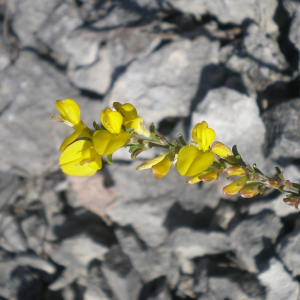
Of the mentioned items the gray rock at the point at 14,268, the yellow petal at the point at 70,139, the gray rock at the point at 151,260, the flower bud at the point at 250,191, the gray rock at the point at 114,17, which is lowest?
the gray rock at the point at 14,268

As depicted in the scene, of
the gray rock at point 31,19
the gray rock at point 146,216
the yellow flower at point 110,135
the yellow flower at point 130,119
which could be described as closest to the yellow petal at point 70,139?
the yellow flower at point 110,135

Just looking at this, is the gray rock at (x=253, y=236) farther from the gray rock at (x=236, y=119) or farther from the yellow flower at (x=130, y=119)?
the yellow flower at (x=130, y=119)

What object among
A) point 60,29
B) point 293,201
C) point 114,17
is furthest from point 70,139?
point 60,29

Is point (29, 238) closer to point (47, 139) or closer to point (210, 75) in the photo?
point (47, 139)

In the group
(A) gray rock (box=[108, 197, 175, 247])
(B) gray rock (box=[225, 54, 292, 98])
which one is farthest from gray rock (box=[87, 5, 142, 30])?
(A) gray rock (box=[108, 197, 175, 247])

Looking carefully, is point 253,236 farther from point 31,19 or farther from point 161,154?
point 31,19

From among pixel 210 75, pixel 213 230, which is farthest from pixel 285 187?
pixel 210 75
